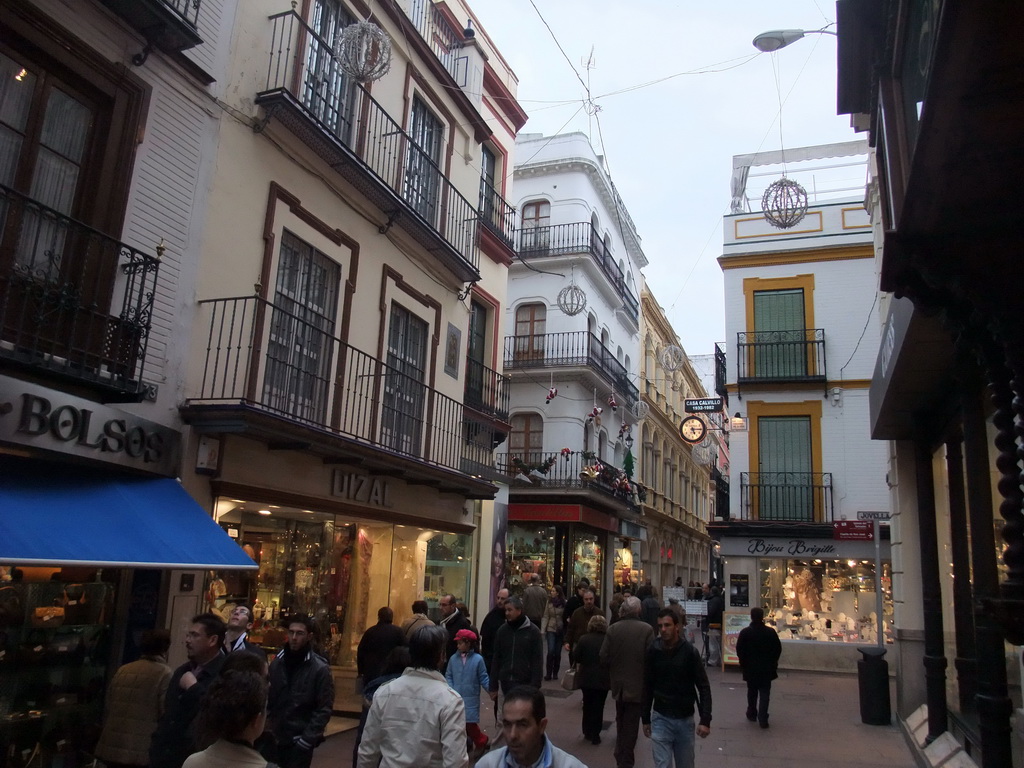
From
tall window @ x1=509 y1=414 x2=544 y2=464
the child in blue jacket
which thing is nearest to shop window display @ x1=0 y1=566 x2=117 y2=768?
the child in blue jacket

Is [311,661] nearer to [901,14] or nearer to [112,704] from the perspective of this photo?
[112,704]

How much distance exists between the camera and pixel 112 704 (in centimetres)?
556

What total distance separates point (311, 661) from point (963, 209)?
507cm

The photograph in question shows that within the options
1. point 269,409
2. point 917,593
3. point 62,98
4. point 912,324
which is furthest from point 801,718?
point 62,98

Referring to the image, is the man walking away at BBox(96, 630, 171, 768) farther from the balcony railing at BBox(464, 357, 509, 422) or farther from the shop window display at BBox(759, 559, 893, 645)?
the shop window display at BBox(759, 559, 893, 645)

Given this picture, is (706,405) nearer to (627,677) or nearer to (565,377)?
(565,377)

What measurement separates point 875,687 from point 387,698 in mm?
9500

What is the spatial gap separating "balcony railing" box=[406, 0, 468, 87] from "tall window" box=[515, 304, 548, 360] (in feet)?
42.7

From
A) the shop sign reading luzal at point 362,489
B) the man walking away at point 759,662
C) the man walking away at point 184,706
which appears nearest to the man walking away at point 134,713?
the man walking away at point 184,706

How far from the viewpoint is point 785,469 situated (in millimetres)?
21641

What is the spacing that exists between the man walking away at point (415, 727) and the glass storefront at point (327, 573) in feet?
12.6

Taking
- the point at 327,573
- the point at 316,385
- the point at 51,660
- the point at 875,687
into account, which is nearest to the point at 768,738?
the point at 875,687

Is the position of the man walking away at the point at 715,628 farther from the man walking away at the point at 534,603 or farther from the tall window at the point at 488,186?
the tall window at the point at 488,186

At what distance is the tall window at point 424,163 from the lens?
13.4 m
